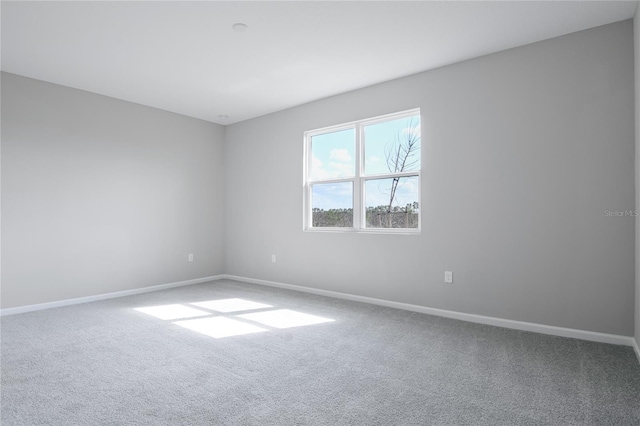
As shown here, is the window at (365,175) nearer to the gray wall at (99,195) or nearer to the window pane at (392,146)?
the window pane at (392,146)

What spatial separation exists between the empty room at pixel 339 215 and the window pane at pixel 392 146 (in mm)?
24

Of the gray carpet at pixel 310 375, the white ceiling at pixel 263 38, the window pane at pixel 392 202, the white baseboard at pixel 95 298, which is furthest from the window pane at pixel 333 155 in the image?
the white baseboard at pixel 95 298

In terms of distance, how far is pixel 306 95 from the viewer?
4.47 m

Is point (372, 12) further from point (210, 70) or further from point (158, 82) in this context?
point (158, 82)

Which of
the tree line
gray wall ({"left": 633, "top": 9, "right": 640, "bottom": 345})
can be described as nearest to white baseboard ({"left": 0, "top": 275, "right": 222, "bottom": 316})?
the tree line

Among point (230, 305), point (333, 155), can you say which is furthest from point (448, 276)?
point (230, 305)

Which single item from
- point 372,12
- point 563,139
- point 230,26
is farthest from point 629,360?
point 230,26

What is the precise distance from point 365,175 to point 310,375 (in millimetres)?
2613

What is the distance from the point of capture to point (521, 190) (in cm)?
312

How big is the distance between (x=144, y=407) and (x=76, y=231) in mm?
3147

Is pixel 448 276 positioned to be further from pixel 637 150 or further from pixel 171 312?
pixel 171 312

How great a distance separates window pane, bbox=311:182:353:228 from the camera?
4.45 m

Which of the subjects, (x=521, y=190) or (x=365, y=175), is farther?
(x=365, y=175)

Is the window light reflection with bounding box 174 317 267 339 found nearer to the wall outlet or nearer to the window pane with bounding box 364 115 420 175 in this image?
the wall outlet
